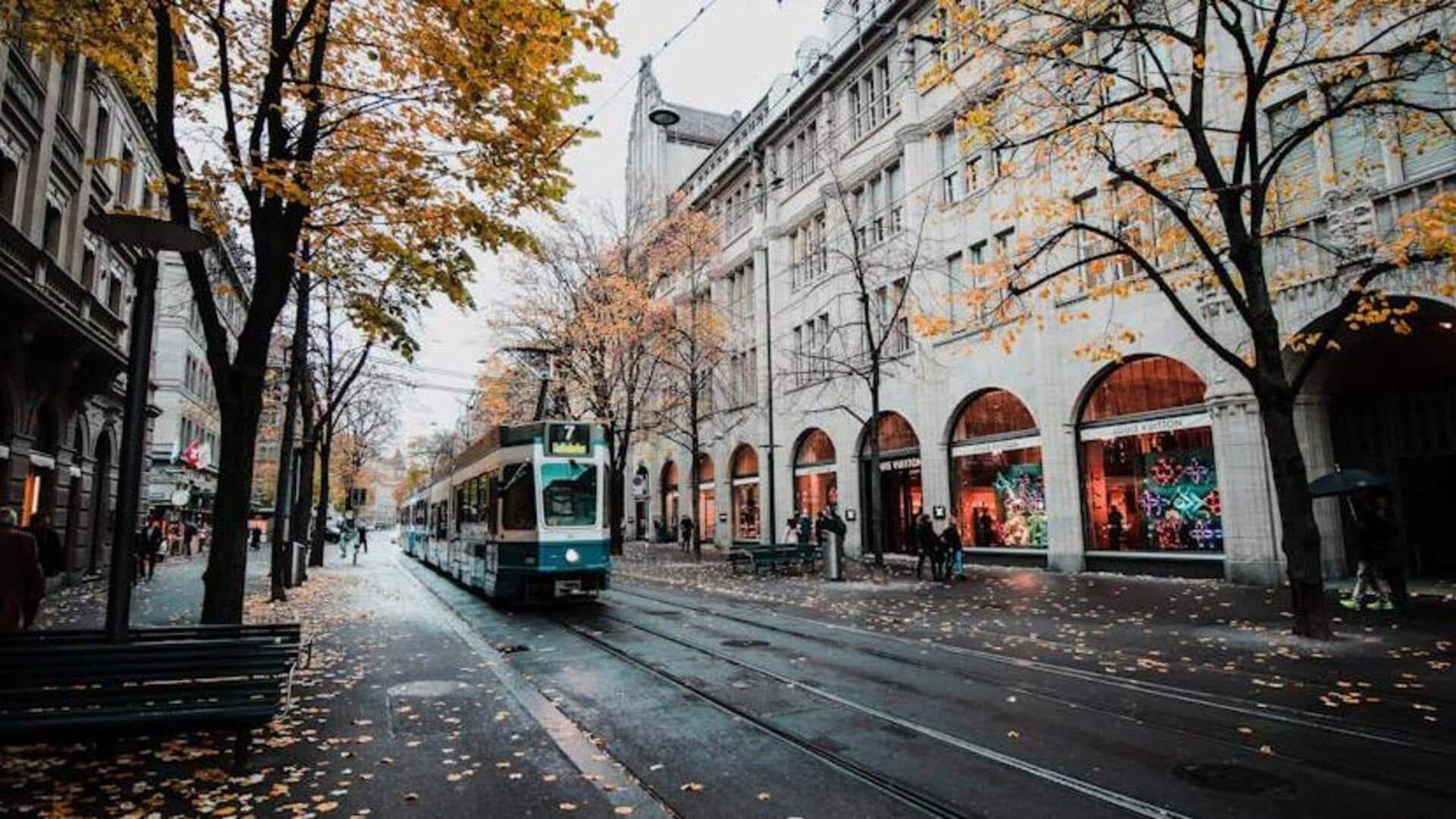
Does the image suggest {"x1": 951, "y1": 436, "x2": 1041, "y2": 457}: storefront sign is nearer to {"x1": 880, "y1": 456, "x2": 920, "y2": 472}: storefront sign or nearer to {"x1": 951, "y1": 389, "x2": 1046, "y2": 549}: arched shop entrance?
{"x1": 951, "y1": 389, "x2": 1046, "y2": 549}: arched shop entrance

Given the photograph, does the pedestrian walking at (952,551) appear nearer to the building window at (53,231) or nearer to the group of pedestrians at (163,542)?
the group of pedestrians at (163,542)

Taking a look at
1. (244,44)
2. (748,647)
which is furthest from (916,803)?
(244,44)

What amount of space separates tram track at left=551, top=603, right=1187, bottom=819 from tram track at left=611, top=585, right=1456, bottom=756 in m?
1.94

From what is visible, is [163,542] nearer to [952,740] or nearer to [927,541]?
[927,541]

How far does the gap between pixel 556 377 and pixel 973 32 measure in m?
24.4

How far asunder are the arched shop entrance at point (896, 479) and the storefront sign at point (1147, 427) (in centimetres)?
649

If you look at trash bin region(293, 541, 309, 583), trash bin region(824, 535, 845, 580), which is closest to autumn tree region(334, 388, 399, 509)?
trash bin region(293, 541, 309, 583)

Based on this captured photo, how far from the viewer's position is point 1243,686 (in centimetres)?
795

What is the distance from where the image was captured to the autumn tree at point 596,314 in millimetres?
29906

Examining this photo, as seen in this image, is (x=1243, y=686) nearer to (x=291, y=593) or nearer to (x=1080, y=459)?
(x=1080, y=459)

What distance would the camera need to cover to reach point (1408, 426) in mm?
16531

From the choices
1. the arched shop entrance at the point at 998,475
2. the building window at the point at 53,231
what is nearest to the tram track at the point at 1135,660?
the arched shop entrance at the point at 998,475

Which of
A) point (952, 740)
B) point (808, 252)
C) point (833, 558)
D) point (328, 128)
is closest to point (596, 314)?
point (808, 252)

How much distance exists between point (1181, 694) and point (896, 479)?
2053 cm
